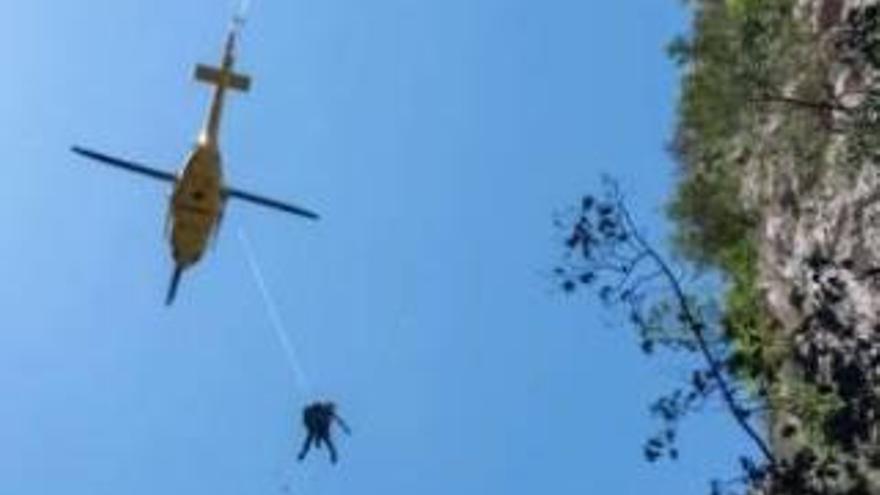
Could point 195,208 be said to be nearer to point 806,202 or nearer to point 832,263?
point 806,202

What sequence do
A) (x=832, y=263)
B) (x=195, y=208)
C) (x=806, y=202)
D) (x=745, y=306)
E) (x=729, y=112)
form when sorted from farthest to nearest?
(x=745, y=306)
(x=729, y=112)
(x=806, y=202)
(x=195, y=208)
(x=832, y=263)

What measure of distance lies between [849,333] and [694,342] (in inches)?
223

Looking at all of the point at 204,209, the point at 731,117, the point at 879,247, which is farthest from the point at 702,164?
the point at 204,209

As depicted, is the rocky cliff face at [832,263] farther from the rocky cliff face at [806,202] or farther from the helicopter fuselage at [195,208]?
the helicopter fuselage at [195,208]

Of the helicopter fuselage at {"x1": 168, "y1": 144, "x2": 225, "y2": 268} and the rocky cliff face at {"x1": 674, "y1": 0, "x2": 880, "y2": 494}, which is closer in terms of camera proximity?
the rocky cliff face at {"x1": 674, "y1": 0, "x2": 880, "y2": 494}

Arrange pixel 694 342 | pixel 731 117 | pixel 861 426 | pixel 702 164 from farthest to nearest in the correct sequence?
pixel 702 164 → pixel 731 117 → pixel 694 342 → pixel 861 426

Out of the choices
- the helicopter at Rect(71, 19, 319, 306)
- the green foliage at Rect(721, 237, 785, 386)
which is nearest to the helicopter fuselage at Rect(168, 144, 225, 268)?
the helicopter at Rect(71, 19, 319, 306)

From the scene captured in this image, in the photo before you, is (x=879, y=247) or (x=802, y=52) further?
(x=802, y=52)

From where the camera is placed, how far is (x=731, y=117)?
120ft

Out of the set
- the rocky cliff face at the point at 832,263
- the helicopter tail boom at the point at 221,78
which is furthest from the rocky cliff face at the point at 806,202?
the helicopter tail boom at the point at 221,78

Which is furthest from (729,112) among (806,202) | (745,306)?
(745,306)

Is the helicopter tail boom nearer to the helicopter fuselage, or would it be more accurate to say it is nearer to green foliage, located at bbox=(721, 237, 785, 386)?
the helicopter fuselage

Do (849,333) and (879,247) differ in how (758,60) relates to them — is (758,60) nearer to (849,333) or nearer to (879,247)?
(879,247)

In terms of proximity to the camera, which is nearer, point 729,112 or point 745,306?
point 729,112
